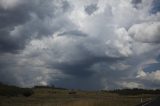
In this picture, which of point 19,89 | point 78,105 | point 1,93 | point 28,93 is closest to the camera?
point 78,105

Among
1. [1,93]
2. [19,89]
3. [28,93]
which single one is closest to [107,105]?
[1,93]

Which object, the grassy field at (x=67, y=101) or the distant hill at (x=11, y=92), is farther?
the distant hill at (x=11, y=92)

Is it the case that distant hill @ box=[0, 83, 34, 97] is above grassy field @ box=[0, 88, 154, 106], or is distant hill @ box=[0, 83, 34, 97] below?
above

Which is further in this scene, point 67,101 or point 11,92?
point 11,92

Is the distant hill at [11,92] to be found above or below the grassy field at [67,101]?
above

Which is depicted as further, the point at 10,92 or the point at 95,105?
the point at 10,92

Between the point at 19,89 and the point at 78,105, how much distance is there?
65.8m

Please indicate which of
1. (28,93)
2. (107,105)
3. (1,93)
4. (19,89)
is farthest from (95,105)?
(19,89)

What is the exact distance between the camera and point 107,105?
51.1 metres

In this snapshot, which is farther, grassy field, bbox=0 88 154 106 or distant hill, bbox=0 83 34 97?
distant hill, bbox=0 83 34 97

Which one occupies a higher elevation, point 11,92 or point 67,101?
point 11,92

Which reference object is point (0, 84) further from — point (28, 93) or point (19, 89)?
point (28, 93)

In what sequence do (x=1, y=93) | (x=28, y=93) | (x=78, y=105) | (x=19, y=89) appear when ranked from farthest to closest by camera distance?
(x=19, y=89)
(x=28, y=93)
(x=1, y=93)
(x=78, y=105)

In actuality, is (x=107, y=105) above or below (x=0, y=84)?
below
